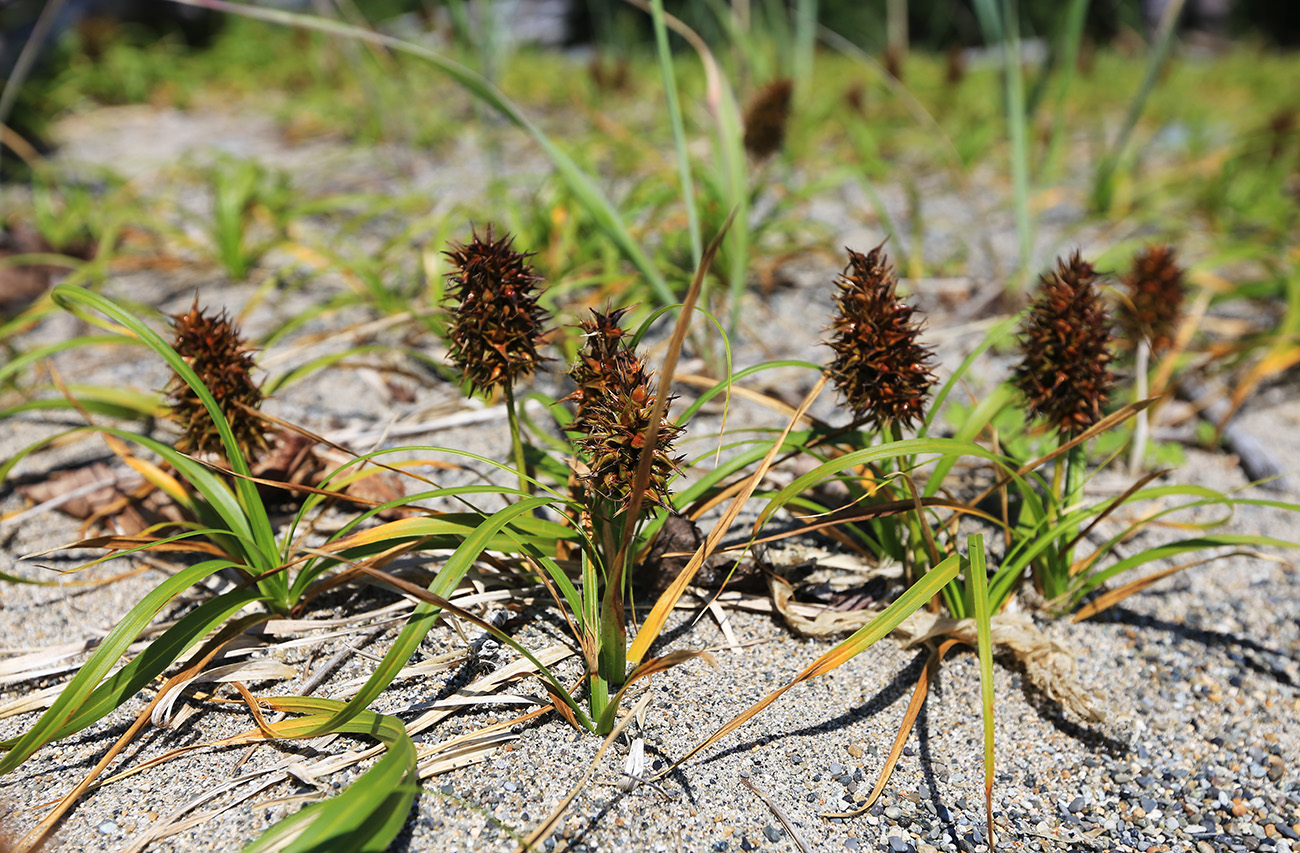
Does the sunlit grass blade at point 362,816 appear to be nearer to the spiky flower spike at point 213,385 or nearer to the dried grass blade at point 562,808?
the dried grass blade at point 562,808

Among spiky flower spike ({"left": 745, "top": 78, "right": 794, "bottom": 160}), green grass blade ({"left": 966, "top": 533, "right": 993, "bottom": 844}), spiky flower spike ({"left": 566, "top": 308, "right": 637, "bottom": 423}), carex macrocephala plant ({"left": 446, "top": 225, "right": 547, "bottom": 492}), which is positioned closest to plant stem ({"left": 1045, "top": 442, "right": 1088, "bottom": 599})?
green grass blade ({"left": 966, "top": 533, "right": 993, "bottom": 844})

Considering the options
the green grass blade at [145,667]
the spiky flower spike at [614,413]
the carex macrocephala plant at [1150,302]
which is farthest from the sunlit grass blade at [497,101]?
the carex macrocephala plant at [1150,302]

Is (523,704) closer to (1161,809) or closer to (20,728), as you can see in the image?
→ (20,728)

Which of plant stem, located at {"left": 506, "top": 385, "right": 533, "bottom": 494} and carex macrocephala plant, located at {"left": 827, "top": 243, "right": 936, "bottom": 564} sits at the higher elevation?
carex macrocephala plant, located at {"left": 827, "top": 243, "right": 936, "bottom": 564}

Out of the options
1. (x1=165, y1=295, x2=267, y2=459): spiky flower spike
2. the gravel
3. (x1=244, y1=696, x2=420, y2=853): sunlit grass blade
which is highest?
(x1=165, y1=295, x2=267, y2=459): spiky flower spike

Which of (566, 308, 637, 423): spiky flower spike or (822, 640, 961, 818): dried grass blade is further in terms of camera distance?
(822, 640, 961, 818): dried grass blade

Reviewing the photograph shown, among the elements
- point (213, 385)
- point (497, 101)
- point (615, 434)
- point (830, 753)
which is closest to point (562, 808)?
point (830, 753)

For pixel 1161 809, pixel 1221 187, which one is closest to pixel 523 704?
pixel 1161 809

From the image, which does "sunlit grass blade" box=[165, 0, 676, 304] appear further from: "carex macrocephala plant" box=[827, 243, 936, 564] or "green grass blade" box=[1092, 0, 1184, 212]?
"green grass blade" box=[1092, 0, 1184, 212]
